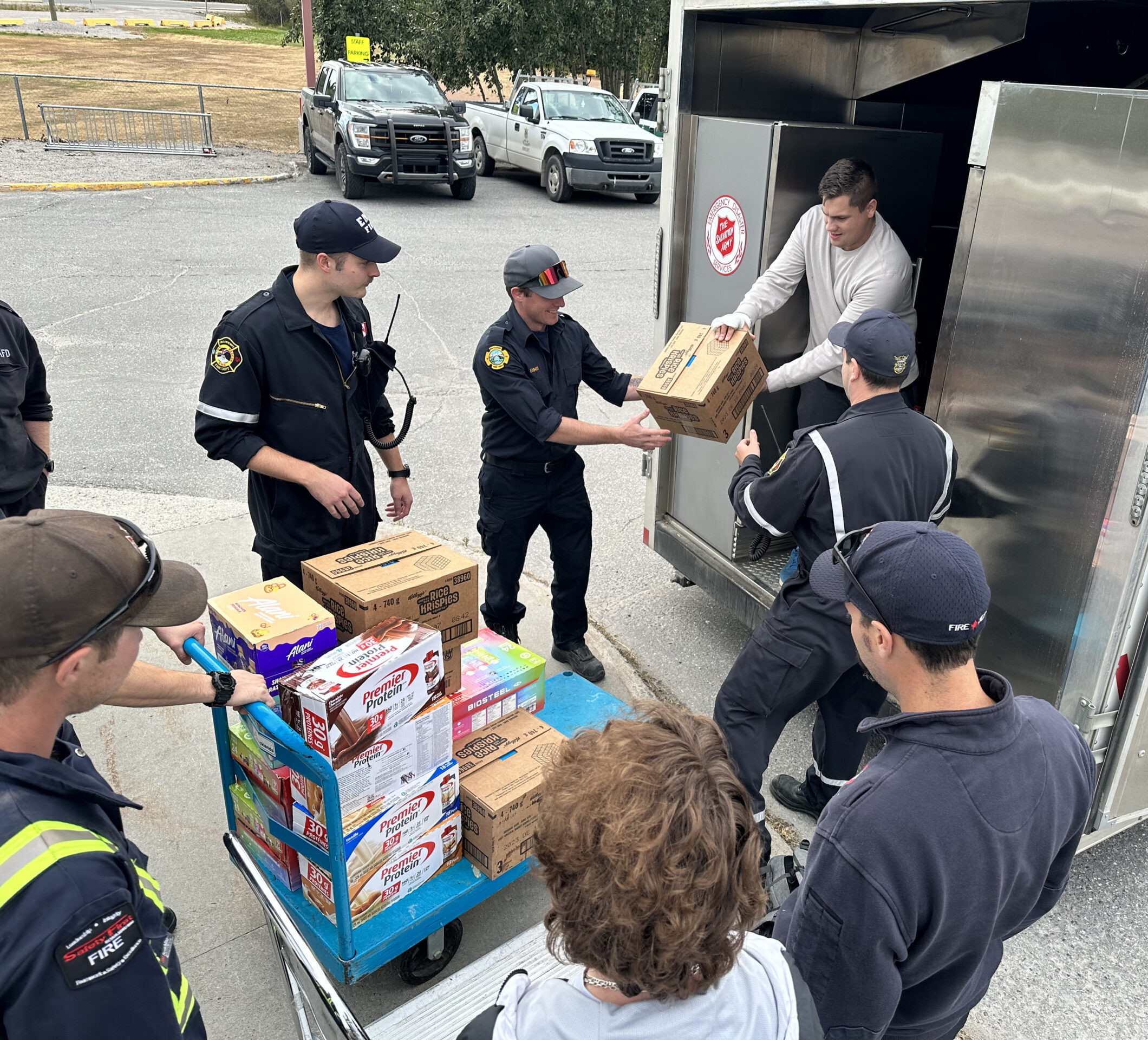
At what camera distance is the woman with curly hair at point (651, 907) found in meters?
1.26

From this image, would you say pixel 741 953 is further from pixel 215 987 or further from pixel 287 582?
pixel 215 987

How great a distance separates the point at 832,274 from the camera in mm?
4328

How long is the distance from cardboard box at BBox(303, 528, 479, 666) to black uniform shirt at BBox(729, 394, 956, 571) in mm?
1092

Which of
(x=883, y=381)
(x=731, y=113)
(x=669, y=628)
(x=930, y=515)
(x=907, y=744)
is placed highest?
(x=731, y=113)

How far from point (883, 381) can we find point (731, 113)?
2.30m

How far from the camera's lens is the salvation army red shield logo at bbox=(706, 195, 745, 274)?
4.39 m

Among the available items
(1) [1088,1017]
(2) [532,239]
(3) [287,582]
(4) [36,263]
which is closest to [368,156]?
(2) [532,239]

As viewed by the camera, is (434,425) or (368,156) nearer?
(434,425)

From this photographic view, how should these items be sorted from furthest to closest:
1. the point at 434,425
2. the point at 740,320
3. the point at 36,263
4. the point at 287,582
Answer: the point at 36,263
the point at 434,425
the point at 740,320
the point at 287,582

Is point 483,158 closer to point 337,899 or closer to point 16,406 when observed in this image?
point 16,406

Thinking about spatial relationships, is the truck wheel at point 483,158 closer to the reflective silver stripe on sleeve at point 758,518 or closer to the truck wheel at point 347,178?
the truck wheel at point 347,178

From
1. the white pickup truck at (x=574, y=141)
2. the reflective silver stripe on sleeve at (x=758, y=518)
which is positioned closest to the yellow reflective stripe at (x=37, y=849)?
the reflective silver stripe on sleeve at (x=758, y=518)

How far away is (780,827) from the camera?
3783 millimetres

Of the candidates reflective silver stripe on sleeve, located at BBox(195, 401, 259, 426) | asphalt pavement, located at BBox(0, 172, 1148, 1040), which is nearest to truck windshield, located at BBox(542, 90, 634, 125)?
asphalt pavement, located at BBox(0, 172, 1148, 1040)
